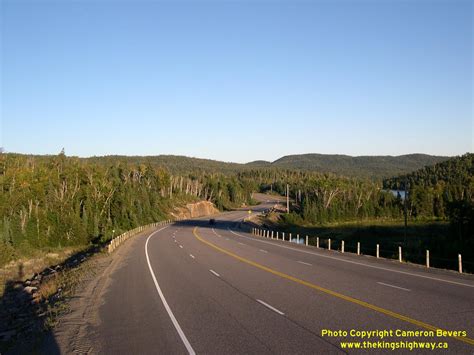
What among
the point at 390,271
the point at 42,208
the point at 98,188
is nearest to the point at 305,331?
the point at 390,271

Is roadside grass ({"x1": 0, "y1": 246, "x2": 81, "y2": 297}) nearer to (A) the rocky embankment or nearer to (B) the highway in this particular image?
(B) the highway

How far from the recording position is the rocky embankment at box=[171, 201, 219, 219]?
133625mm

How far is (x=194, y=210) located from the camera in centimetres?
14400

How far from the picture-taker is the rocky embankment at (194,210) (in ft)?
438

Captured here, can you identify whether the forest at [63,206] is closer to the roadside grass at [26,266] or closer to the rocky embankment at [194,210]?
the roadside grass at [26,266]

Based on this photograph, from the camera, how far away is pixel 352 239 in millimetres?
74938

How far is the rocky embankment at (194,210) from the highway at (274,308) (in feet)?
362

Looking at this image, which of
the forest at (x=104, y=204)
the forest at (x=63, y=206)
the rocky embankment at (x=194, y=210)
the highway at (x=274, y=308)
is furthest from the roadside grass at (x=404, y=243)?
the forest at (x=63, y=206)

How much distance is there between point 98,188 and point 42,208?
15217 millimetres

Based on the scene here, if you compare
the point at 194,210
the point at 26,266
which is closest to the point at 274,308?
the point at 26,266

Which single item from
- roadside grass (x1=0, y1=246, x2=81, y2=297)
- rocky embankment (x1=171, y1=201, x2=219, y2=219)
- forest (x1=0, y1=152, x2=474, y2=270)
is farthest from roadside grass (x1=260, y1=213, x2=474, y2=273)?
roadside grass (x1=0, y1=246, x2=81, y2=297)

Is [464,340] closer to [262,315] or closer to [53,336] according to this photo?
[262,315]

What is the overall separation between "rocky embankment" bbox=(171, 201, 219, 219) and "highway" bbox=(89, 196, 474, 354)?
11046cm

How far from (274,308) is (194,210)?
132m
